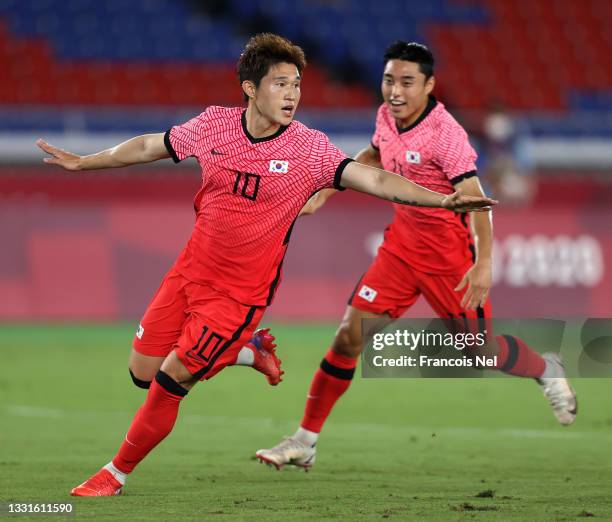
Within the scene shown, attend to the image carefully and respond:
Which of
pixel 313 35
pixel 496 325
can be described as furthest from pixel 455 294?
pixel 313 35

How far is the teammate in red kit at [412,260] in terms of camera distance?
8.41 meters

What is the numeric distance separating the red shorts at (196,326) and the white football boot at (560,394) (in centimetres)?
244

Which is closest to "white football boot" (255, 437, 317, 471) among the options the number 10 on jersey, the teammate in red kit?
the teammate in red kit

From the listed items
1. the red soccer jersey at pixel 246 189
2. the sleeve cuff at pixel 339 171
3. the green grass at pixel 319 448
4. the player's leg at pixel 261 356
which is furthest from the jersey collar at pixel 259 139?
the green grass at pixel 319 448

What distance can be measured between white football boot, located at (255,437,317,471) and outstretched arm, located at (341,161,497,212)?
207 cm

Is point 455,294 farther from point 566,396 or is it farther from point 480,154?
point 480,154

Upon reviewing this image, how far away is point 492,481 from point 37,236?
38.2 ft

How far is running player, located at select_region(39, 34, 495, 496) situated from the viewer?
7.04 m

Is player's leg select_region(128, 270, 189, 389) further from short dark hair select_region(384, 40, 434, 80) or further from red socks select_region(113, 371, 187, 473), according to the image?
short dark hair select_region(384, 40, 434, 80)

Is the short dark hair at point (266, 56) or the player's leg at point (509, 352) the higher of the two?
the short dark hair at point (266, 56)

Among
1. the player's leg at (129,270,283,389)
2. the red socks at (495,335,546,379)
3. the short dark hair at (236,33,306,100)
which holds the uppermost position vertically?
the short dark hair at (236,33,306,100)

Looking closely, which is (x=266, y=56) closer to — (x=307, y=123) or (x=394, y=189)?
(x=394, y=189)

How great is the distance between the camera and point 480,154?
21.6 m

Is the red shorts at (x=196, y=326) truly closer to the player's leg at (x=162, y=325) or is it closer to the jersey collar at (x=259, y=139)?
the player's leg at (x=162, y=325)
